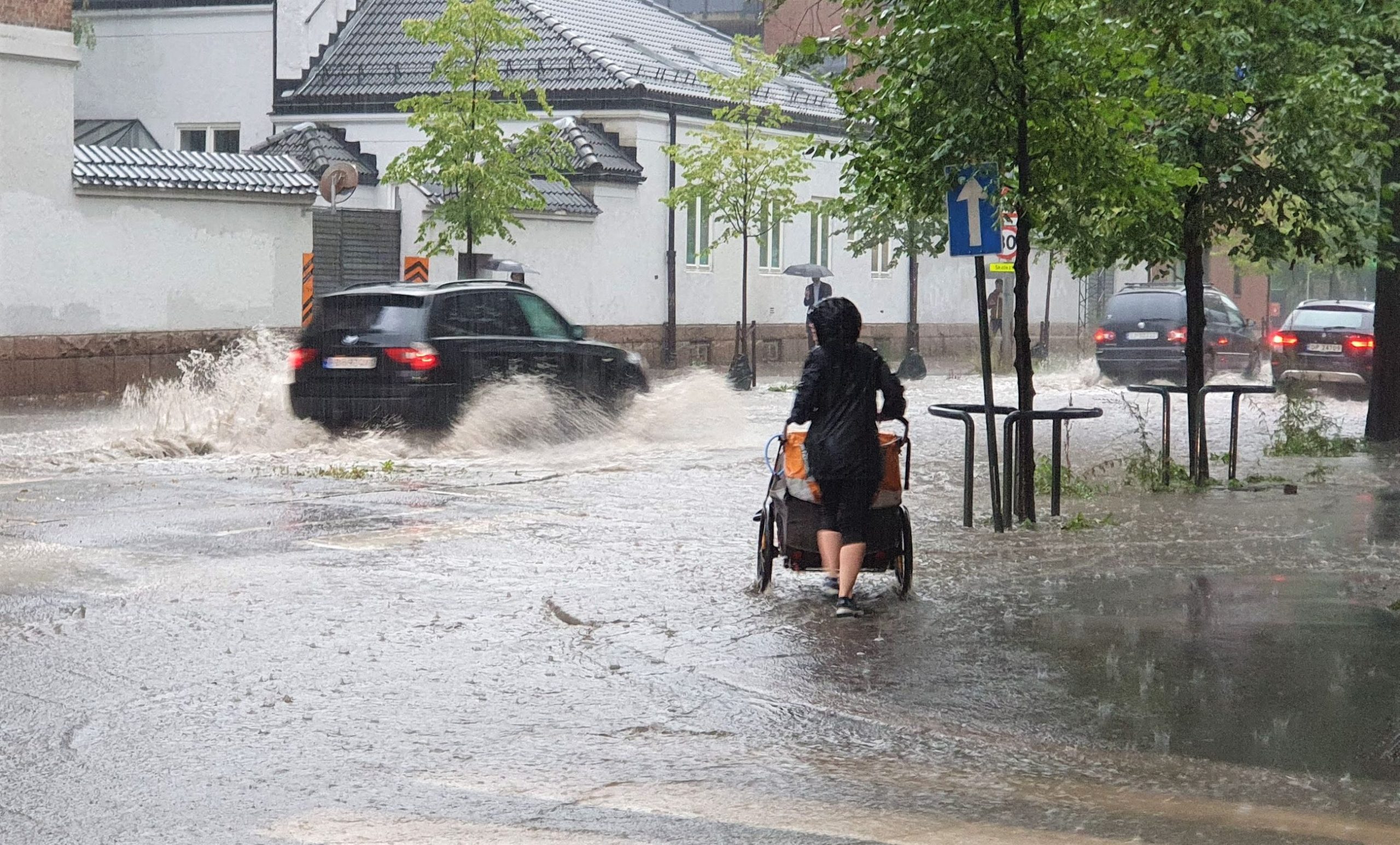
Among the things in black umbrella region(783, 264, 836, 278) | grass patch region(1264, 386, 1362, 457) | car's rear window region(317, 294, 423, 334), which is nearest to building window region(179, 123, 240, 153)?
black umbrella region(783, 264, 836, 278)

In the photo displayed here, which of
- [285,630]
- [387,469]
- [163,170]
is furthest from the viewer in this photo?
[163,170]

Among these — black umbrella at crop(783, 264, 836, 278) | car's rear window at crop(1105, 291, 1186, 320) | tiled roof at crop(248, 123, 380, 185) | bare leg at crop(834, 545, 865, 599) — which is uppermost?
tiled roof at crop(248, 123, 380, 185)

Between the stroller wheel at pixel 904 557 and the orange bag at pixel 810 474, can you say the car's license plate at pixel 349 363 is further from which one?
the stroller wheel at pixel 904 557

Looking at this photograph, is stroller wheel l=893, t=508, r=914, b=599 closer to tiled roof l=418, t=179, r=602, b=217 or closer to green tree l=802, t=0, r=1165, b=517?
green tree l=802, t=0, r=1165, b=517

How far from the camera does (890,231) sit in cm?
4009

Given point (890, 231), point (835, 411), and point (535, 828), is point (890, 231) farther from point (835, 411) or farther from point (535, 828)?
point (535, 828)

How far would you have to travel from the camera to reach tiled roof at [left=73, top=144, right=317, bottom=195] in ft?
84.0

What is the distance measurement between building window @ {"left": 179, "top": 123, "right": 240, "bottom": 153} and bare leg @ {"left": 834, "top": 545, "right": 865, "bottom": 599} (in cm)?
3170

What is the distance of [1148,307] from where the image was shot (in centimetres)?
3084

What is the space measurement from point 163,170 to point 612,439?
36.0 feet

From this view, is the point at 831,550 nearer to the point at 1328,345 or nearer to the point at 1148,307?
the point at 1328,345

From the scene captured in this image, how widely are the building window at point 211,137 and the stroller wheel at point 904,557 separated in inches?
1235

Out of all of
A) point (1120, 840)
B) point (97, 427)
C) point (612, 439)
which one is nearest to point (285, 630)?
point (1120, 840)

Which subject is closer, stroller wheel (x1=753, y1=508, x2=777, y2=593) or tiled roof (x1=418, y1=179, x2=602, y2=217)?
stroller wheel (x1=753, y1=508, x2=777, y2=593)
